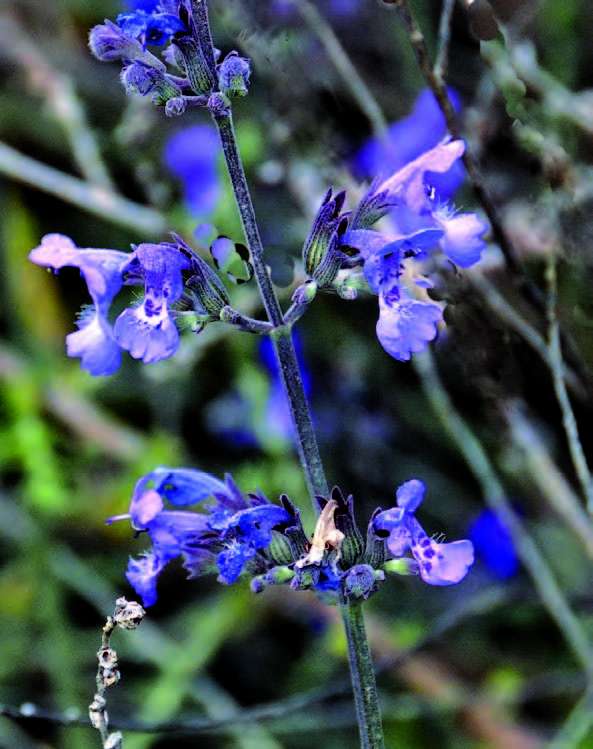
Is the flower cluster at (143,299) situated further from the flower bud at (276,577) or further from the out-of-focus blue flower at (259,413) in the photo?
the out-of-focus blue flower at (259,413)

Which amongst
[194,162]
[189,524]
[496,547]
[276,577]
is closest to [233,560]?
[276,577]

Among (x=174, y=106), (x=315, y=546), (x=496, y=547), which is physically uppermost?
(x=496, y=547)

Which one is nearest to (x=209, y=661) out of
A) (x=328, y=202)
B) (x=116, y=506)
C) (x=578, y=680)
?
(x=116, y=506)

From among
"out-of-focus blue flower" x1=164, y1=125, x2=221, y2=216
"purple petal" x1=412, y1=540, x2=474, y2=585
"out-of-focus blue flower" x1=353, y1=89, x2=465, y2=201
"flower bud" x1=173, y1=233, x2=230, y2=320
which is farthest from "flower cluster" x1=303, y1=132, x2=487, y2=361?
"out-of-focus blue flower" x1=164, y1=125, x2=221, y2=216

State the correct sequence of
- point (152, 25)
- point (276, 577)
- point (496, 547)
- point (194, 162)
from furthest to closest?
point (194, 162) → point (496, 547) → point (276, 577) → point (152, 25)

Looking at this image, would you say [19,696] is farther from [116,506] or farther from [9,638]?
[116,506]

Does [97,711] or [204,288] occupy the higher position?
[204,288]

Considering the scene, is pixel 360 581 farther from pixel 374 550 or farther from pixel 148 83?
pixel 148 83
